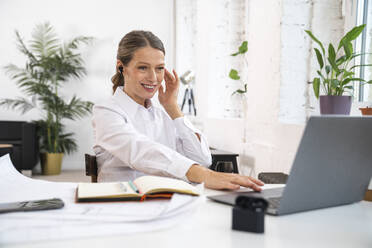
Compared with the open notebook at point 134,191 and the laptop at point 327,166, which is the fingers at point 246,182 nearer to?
the laptop at point 327,166

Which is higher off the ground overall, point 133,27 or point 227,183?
point 133,27

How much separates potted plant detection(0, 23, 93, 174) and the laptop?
15.0 ft

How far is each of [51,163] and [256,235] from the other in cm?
487

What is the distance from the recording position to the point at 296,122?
3018 millimetres

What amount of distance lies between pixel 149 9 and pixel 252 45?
118 inches

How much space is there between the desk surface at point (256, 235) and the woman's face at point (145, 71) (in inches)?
37.9

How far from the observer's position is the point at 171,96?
1.94m

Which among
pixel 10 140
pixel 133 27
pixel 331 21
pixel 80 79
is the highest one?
pixel 133 27

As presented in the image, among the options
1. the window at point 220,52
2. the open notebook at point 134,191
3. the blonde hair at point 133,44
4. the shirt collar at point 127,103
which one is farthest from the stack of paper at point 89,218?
the window at point 220,52

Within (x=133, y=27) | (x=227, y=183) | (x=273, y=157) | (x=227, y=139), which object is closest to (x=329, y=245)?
(x=227, y=183)

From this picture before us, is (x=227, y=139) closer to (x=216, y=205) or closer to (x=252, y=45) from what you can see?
(x=252, y=45)

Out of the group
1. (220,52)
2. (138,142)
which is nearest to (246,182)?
(138,142)

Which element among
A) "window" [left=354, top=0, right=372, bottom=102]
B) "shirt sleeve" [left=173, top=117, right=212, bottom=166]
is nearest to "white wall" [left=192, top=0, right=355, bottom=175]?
"window" [left=354, top=0, right=372, bottom=102]

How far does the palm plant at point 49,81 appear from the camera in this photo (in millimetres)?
5156
